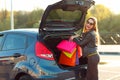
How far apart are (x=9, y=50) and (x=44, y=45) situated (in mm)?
907

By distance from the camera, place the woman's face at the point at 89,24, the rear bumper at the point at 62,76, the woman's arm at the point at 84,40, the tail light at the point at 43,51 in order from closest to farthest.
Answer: the rear bumper at the point at 62,76
the tail light at the point at 43,51
the woman's arm at the point at 84,40
the woman's face at the point at 89,24

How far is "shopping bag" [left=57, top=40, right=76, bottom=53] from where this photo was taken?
7.08 metres

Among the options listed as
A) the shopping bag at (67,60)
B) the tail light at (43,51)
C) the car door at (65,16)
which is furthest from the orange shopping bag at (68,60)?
the car door at (65,16)

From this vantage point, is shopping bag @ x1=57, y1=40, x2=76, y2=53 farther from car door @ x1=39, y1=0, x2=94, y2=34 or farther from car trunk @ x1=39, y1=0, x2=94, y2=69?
car door @ x1=39, y1=0, x2=94, y2=34

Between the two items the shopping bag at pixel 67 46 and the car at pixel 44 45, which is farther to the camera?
the shopping bag at pixel 67 46

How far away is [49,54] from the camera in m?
6.80

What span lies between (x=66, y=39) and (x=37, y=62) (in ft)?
3.59

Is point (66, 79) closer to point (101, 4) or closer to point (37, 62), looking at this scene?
point (37, 62)

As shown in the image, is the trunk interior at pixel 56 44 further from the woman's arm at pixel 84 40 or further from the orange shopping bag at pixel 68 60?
the woman's arm at pixel 84 40

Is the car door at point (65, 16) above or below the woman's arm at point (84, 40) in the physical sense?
above

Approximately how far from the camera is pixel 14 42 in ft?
24.0

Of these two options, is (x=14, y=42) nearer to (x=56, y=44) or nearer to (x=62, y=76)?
(x=56, y=44)

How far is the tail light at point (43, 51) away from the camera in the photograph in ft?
22.1

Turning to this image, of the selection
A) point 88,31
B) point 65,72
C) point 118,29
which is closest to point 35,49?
point 65,72
